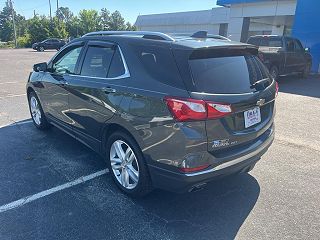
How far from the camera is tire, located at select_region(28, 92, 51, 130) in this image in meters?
5.43

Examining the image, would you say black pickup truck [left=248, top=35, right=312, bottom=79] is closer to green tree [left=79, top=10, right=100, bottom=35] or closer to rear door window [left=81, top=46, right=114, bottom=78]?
rear door window [left=81, top=46, right=114, bottom=78]

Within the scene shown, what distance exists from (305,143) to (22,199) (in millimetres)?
4689

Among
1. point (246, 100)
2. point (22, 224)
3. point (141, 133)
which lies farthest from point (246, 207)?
point (22, 224)

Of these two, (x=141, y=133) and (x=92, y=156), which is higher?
(x=141, y=133)

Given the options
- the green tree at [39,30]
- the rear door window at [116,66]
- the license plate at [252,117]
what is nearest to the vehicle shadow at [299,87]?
the license plate at [252,117]

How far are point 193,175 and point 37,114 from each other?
406 cm

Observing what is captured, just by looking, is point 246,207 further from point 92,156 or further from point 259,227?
point 92,156

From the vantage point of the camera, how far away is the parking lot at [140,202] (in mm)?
2805

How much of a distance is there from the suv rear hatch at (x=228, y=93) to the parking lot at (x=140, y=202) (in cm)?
75

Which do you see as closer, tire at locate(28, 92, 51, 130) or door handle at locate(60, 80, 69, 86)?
door handle at locate(60, 80, 69, 86)

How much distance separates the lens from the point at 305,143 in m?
5.23

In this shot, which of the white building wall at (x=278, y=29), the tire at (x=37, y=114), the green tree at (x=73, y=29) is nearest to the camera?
the tire at (x=37, y=114)

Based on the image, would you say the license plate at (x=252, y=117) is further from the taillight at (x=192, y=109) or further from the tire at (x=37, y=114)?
the tire at (x=37, y=114)

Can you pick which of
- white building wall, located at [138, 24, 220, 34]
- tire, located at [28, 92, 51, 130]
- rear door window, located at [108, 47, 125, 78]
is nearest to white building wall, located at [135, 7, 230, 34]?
white building wall, located at [138, 24, 220, 34]
